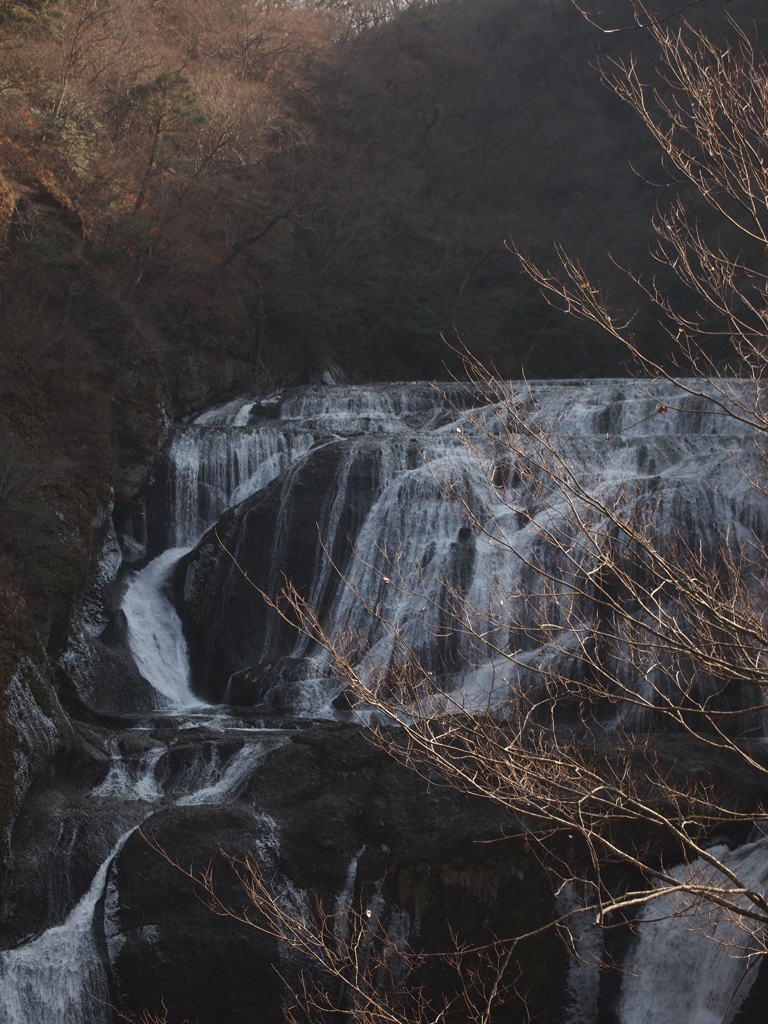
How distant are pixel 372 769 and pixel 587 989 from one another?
256cm

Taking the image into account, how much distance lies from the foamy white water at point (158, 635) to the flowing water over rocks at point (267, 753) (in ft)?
0.12

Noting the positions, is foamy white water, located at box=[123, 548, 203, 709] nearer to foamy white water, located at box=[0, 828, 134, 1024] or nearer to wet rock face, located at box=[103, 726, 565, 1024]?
wet rock face, located at box=[103, 726, 565, 1024]

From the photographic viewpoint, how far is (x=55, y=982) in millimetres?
6965

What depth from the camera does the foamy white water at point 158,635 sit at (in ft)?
43.8

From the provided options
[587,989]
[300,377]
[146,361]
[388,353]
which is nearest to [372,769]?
[587,989]

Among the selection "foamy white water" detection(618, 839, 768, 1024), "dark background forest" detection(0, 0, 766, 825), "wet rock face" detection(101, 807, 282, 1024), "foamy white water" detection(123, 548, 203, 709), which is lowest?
"foamy white water" detection(618, 839, 768, 1024)

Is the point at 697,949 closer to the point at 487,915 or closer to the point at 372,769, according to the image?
the point at 487,915

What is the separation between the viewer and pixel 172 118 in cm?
2002

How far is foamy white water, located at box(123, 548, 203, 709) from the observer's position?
13344 mm

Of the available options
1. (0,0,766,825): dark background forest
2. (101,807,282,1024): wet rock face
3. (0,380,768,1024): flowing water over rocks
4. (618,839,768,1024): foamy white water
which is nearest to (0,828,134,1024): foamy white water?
(0,380,768,1024): flowing water over rocks

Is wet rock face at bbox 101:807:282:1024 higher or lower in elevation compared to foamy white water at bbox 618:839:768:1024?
higher

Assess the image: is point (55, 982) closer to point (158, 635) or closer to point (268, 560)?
point (158, 635)

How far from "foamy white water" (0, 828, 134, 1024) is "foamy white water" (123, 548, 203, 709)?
227 inches

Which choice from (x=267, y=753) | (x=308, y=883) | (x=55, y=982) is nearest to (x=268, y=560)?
(x=267, y=753)
